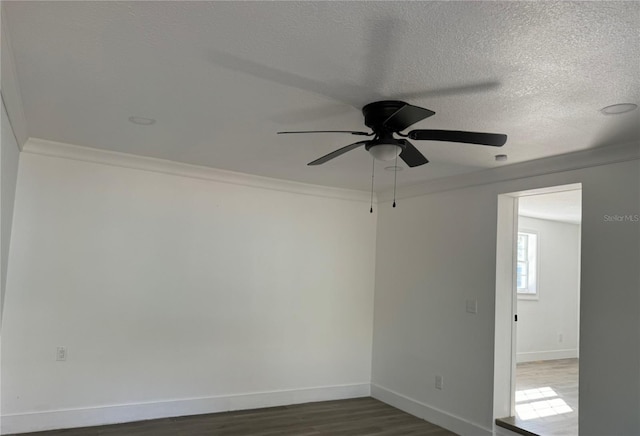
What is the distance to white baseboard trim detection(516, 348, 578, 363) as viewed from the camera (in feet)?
23.0

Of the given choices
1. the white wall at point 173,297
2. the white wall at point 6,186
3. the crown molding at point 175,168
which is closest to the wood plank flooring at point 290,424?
the white wall at point 173,297

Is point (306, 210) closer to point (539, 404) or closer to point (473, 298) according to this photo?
point (473, 298)

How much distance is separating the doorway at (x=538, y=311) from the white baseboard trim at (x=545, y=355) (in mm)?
15

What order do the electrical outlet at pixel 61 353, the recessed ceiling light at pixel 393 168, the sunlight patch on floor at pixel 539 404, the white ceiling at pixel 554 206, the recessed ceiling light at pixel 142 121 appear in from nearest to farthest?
the recessed ceiling light at pixel 142 121
the electrical outlet at pixel 61 353
the recessed ceiling light at pixel 393 168
the sunlight patch on floor at pixel 539 404
the white ceiling at pixel 554 206

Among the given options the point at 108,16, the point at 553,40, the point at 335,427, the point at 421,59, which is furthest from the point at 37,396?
the point at 553,40

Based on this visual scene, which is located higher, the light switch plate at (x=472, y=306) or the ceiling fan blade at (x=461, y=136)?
the ceiling fan blade at (x=461, y=136)

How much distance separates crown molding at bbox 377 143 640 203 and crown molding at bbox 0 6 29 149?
3.51 meters

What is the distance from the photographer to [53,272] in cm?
387

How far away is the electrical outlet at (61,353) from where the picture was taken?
3.84 metres

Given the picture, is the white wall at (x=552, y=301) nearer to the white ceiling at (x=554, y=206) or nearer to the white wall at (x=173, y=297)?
the white ceiling at (x=554, y=206)

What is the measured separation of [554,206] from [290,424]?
13.9 feet

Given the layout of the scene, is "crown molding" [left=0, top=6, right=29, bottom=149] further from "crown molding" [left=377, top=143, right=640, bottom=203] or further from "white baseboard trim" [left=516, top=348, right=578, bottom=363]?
"white baseboard trim" [left=516, top=348, right=578, bottom=363]

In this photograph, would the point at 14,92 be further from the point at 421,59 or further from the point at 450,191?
the point at 450,191

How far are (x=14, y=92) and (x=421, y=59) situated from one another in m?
2.21
